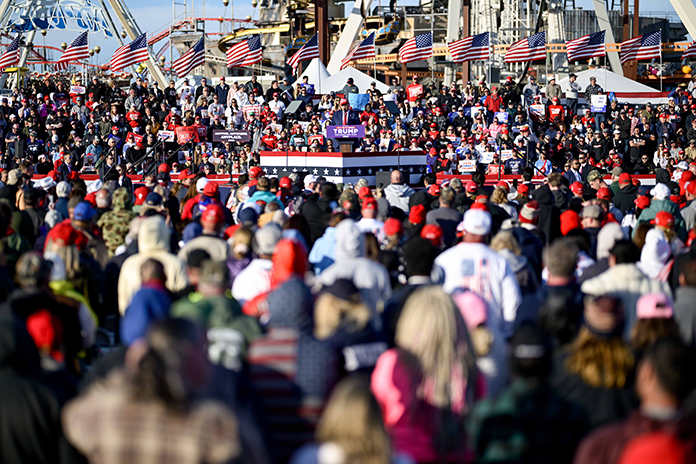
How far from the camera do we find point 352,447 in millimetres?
2680

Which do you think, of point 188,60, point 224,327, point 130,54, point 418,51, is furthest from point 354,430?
point 130,54

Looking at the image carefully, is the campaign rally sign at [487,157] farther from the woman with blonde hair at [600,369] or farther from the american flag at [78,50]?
the american flag at [78,50]

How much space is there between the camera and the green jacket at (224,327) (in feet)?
13.9

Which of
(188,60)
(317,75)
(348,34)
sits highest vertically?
(348,34)

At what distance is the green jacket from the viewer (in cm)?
423

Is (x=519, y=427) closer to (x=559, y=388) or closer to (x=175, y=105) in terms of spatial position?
(x=559, y=388)

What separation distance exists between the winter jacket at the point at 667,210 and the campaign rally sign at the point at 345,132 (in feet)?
35.8

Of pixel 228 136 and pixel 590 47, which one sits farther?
pixel 590 47

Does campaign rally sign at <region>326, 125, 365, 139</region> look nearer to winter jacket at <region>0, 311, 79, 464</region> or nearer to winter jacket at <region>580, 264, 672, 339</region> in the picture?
winter jacket at <region>580, 264, 672, 339</region>

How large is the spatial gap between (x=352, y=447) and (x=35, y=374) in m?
1.77

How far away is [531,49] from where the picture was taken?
95.0 ft

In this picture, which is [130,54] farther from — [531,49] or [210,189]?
[210,189]

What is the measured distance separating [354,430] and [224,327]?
1839 mm

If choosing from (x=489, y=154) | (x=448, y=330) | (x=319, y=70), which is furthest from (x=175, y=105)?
(x=448, y=330)
